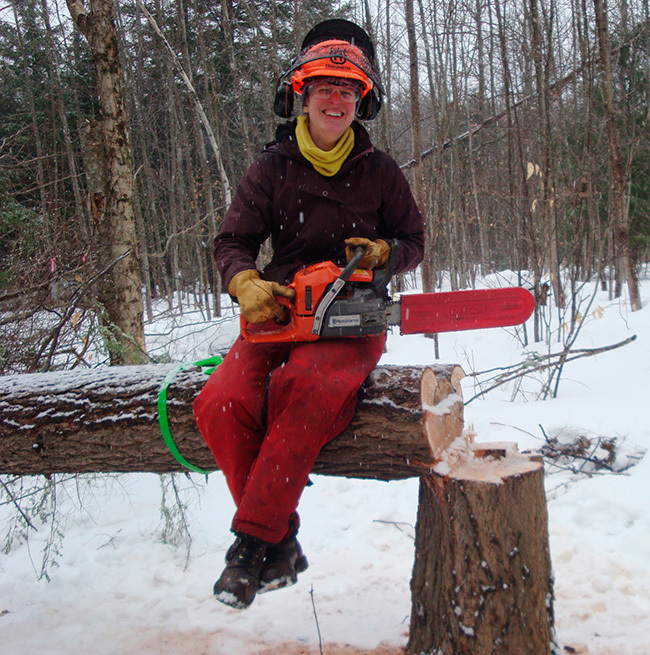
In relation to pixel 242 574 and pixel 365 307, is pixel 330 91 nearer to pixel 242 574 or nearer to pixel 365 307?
pixel 365 307

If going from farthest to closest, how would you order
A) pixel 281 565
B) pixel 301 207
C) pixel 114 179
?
pixel 114 179 < pixel 301 207 < pixel 281 565

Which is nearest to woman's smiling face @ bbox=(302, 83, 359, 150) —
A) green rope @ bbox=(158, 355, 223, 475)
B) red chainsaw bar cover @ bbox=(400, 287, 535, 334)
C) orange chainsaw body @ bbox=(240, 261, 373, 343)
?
orange chainsaw body @ bbox=(240, 261, 373, 343)

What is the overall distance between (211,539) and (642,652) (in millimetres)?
2403

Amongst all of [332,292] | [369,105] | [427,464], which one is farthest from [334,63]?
[427,464]

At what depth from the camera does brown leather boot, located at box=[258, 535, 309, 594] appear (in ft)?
5.75

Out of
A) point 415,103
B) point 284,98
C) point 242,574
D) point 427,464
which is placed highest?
point 415,103

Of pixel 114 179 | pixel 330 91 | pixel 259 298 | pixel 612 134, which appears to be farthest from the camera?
pixel 612 134

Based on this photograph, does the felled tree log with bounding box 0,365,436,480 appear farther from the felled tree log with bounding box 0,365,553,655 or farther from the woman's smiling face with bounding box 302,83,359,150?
the woman's smiling face with bounding box 302,83,359,150

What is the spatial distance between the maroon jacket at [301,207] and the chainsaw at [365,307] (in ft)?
0.70

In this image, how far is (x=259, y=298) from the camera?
1918mm

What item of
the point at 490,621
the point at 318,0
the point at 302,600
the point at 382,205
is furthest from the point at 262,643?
the point at 318,0

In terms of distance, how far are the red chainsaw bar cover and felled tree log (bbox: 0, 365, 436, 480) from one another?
24 cm

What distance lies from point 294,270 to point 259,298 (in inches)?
16.5

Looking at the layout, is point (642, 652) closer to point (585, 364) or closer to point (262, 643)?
point (262, 643)
